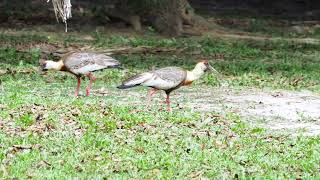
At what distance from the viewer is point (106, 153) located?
845 cm

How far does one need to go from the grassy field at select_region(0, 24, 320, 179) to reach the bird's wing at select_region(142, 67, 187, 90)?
380 mm

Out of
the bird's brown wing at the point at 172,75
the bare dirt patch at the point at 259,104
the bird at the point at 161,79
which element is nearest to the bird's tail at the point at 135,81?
the bird at the point at 161,79

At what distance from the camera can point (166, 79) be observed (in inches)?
448

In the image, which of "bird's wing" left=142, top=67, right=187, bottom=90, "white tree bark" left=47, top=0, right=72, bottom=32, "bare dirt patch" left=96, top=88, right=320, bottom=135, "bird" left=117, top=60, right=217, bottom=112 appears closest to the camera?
"bare dirt patch" left=96, top=88, right=320, bottom=135

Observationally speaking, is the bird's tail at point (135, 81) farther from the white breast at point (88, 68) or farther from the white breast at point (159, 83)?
the white breast at point (88, 68)

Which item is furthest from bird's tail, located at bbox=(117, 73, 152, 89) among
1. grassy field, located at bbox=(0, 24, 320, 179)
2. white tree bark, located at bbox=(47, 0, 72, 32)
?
white tree bark, located at bbox=(47, 0, 72, 32)

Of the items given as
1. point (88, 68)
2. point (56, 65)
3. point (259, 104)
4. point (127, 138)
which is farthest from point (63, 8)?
point (127, 138)

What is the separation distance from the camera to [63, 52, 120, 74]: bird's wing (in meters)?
12.6

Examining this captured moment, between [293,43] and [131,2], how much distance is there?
4911mm

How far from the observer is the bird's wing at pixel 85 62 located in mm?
12602

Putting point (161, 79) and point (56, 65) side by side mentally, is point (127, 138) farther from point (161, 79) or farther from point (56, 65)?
point (56, 65)

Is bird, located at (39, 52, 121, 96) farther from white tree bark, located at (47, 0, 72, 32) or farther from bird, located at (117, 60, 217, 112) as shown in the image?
bird, located at (117, 60, 217, 112)

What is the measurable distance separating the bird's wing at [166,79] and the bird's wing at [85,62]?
1436 mm

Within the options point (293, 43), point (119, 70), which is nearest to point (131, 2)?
point (293, 43)
